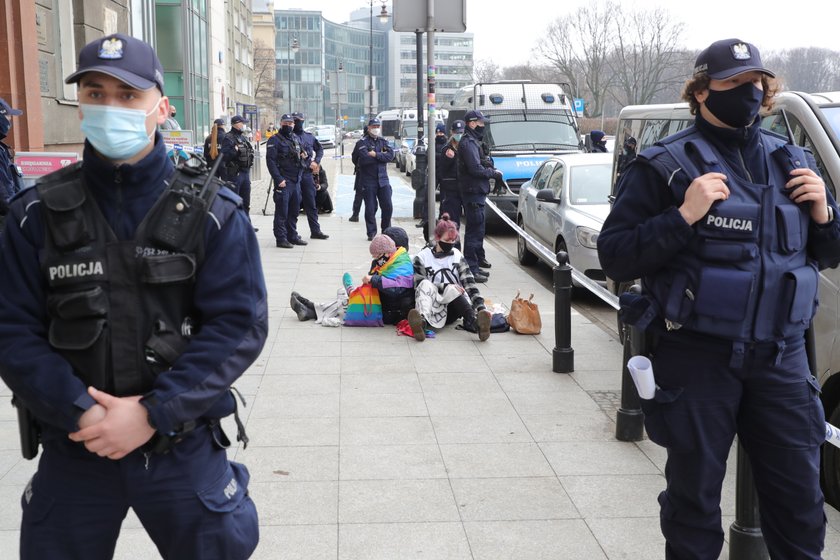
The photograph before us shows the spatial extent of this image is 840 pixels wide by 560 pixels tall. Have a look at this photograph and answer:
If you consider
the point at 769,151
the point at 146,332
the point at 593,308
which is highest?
the point at 769,151

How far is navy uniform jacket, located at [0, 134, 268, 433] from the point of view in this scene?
2320mm

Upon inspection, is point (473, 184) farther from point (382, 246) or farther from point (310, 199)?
point (310, 199)

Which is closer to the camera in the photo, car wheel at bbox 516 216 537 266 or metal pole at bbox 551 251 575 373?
metal pole at bbox 551 251 575 373

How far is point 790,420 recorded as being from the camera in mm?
3031

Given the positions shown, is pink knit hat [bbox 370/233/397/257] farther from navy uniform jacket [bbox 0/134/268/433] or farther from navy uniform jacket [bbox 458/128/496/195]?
navy uniform jacket [bbox 0/134/268/433]

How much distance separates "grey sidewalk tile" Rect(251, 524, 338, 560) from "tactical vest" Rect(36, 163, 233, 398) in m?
1.86

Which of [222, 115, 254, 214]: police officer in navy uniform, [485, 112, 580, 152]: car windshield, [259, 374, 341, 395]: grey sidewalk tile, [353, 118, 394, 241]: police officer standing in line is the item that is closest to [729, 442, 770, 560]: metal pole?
[259, 374, 341, 395]: grey sidewalk tile

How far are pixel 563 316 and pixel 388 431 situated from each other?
76.3 inches

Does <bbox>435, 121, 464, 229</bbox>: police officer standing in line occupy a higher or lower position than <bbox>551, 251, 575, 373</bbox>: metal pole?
higher

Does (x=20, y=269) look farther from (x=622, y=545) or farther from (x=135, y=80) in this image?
(x=622, y=545)

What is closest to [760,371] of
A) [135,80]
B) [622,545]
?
[622,545]

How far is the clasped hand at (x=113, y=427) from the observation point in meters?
2.29

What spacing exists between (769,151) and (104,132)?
2.12 metres

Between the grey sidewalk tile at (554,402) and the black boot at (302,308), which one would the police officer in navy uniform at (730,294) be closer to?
the grey sidewalk tile at (554,402)
